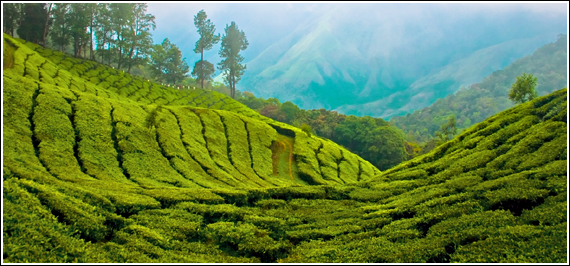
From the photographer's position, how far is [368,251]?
9.95 meters

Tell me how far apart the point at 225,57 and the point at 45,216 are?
239 ft

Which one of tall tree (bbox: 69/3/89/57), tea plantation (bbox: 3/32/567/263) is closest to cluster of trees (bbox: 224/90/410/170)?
tall tree (bbox: 69/3/89/57)

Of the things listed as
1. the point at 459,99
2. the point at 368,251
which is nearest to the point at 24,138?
the point at 368,251

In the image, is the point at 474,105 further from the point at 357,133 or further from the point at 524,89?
the point at 524,89

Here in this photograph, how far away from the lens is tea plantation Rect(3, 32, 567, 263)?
9297 millimetres

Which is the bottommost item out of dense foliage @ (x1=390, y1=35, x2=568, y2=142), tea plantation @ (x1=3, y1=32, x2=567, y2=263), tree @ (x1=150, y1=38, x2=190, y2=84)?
tea plantation @ (x1=3, y1=32, x2=567, y2=263)

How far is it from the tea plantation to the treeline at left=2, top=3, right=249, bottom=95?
42.8m

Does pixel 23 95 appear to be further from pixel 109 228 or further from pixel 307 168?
pixel 307 168

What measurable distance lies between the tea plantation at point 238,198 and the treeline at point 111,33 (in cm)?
4280

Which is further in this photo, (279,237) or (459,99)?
(459,99)

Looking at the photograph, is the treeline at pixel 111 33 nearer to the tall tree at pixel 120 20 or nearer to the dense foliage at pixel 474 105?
the tall tree at pixel 120 20

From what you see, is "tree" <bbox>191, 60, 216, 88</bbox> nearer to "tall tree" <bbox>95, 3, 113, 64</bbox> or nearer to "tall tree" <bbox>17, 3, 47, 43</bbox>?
"tall tree" <bbox>95, 3, 113, 64</bbox>

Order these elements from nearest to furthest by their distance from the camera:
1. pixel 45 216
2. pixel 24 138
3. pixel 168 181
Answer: pixel 45 216 < pixel 24 138 < pixel 168 181

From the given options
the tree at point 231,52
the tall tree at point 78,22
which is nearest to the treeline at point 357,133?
the tree at point 231,52
